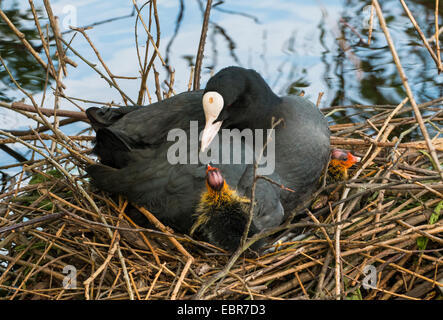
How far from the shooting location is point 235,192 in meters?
2.00

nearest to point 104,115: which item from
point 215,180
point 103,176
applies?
point 103,176

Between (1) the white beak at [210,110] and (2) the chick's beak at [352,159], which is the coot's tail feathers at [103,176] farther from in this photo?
(2) the chick's beak at [352,159]

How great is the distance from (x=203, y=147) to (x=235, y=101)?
0.31m

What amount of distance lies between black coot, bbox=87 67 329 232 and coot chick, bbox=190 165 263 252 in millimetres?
82

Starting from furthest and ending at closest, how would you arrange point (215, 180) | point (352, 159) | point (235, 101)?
point (352, 159) → point (235, 101) → point (215, 180)

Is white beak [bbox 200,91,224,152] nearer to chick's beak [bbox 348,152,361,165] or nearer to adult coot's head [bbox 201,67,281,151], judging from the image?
adult coot's head [bbox 201,67,281,151]

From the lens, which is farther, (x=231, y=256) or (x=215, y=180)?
(x=231, y=256)

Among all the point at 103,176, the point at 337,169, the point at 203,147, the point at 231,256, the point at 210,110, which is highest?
the point at 210,110

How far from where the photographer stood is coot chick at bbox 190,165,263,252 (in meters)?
1.96

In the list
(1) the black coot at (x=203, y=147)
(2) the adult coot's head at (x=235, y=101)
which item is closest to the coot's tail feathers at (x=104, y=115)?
(1) the black coot at (x=203, y=147)

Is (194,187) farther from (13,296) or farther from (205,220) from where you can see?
(13,296)

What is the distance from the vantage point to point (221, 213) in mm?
2002

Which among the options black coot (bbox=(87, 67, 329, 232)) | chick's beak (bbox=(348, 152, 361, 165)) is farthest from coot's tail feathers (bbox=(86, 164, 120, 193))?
chick's beak (bbox=(348, 152, 361, 165))

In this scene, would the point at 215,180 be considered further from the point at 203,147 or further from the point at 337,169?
the point at 337,169
